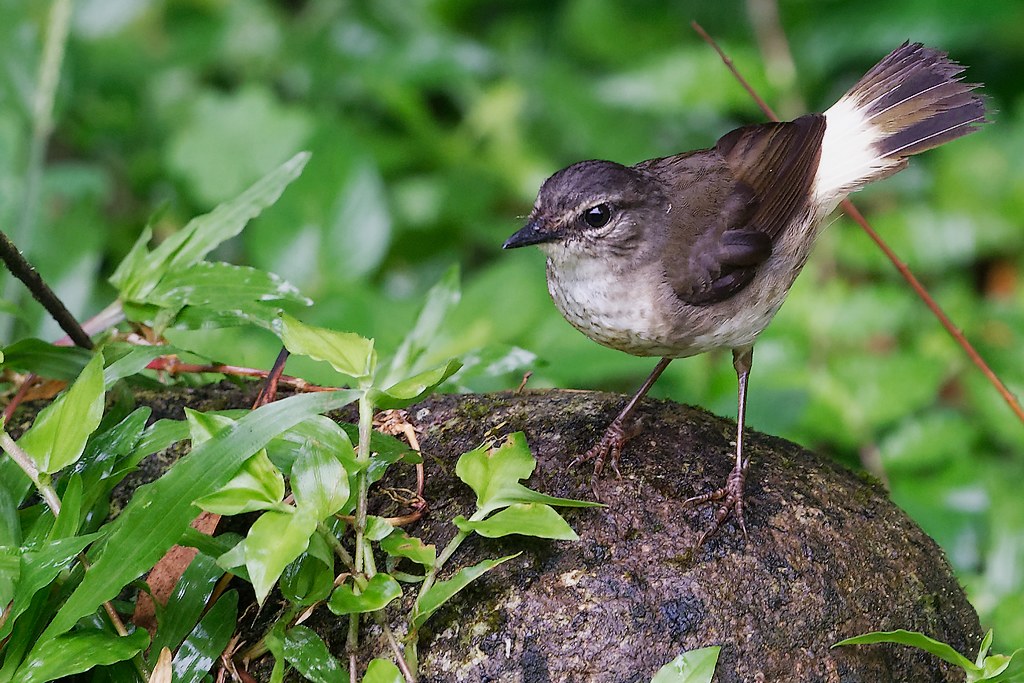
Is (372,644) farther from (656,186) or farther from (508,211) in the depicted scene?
(508,211)

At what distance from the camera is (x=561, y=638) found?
2055mm

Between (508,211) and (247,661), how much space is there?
467cm

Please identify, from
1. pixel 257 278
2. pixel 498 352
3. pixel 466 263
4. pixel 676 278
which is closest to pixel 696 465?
pixel 676 278

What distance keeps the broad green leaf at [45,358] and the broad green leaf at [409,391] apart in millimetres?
886

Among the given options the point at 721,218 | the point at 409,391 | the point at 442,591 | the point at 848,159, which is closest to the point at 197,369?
the point at 409,391

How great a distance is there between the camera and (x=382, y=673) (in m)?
1.91

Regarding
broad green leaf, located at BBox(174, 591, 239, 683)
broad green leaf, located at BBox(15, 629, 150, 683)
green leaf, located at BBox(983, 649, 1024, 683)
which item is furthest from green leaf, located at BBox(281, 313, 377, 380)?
green leaf, located at BBox(983, 649, 1024, 683)

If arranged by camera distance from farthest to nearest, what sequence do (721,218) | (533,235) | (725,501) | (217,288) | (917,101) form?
(917,101) → (721,218) → (533,235) → (217,288) → (725,501)

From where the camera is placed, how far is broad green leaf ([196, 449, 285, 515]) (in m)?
1.85

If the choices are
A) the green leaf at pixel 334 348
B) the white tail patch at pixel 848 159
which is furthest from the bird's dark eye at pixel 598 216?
the green leaf at pixel 334 348

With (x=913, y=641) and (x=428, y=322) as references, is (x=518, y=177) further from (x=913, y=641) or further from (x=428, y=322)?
(x=913, y=641)

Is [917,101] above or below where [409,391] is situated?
above

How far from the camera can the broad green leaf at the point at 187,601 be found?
206 cm

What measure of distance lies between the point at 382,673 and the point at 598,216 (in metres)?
1.33
